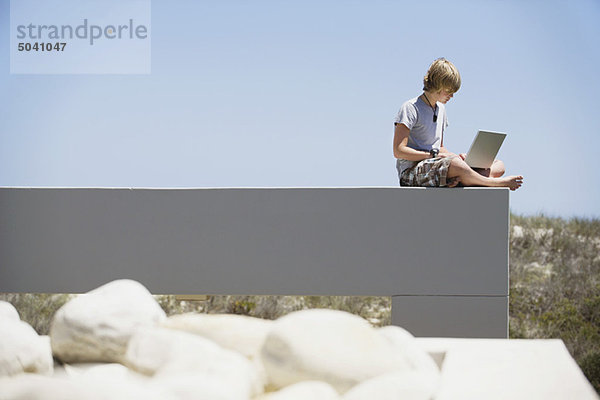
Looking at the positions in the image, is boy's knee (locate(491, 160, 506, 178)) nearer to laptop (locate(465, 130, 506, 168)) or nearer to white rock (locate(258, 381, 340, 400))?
laptop (locate(465, 130, 506, 168))

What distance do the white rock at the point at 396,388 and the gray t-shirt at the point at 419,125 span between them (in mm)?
2163

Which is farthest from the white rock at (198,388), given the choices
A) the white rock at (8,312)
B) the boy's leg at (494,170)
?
the boy's leg at (494,170)

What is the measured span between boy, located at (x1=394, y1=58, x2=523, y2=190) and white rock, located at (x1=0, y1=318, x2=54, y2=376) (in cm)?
213

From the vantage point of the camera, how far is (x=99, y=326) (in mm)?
2006

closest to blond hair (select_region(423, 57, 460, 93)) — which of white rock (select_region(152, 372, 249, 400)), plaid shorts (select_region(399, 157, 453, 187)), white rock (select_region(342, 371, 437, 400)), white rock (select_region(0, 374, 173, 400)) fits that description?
plaid shorts (select_region(399, 157, 453, 187))

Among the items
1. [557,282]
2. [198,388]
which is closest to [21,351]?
[198,388]

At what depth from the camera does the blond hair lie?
11.4 feet

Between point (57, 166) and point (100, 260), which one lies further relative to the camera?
point (57, 166)

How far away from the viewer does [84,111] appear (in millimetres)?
8742

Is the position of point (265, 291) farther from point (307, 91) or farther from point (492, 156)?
point (307, 91)

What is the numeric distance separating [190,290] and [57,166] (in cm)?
450

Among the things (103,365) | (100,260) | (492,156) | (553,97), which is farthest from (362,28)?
(103,365)

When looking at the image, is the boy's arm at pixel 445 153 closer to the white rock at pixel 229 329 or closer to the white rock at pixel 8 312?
the white rock at pixel 229 329

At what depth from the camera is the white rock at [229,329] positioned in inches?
76.8
